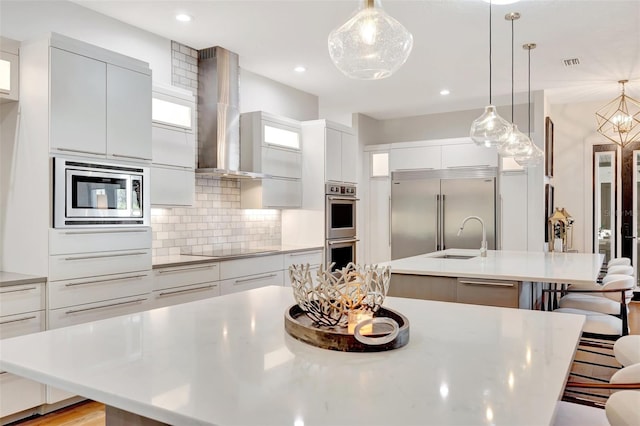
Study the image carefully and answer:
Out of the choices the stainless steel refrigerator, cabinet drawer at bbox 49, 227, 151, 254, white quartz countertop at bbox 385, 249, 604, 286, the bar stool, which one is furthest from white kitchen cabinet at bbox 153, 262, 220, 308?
the stainless steel refrigerator

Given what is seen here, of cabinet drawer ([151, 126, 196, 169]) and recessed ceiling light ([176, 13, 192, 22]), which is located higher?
recessed ceiling light ([176, 13, 192, 22])

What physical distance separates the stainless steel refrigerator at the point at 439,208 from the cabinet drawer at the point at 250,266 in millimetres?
2797

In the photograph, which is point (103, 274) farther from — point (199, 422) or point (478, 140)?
point (478, 140)

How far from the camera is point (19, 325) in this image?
2.67 m

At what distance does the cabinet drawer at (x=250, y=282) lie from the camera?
13.0 feet

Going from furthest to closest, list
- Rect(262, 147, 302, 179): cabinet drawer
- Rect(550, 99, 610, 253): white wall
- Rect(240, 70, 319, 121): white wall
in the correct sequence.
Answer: Rect(550, 99, 610, 253): white wall
Rect(240, 70, 319, 121): white wall
Rect(262, 147, 302, 179): cabinet drawer

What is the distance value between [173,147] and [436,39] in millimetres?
2445

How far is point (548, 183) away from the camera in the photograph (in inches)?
248

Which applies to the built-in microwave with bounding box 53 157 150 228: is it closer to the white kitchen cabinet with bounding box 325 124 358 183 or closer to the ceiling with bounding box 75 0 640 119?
the ceiling with bounding box 75 0 640 119

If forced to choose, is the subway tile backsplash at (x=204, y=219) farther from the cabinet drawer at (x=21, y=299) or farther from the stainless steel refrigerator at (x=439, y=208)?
the stainless steel refrigerator at (x=439, y=208)

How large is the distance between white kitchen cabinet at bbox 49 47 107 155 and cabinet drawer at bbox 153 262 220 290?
3.23ft

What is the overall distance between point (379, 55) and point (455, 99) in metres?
4.94

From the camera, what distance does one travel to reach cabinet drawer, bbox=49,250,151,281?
9.34 feet

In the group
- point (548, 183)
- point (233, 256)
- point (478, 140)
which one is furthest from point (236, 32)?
point (548, 183)
